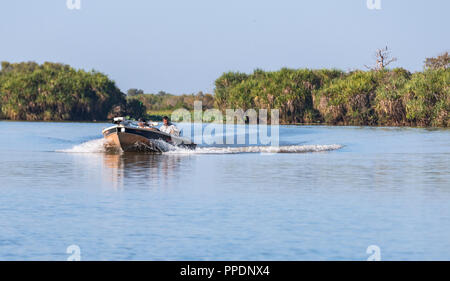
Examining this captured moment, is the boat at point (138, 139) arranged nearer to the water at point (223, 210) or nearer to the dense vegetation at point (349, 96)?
the water at point (223, 210)

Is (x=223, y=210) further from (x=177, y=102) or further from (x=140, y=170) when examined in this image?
(x=177, y=102)

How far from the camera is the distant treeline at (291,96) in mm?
69438

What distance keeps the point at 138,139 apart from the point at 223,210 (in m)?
19.2

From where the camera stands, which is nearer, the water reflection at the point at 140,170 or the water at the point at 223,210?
the water at the point at 223,210

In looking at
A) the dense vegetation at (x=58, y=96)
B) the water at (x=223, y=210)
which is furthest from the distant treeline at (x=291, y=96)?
the water at (x=223, y=210)

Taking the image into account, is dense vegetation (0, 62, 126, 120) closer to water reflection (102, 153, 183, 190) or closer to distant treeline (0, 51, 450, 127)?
distant treeline (0, 51, 450, 127)

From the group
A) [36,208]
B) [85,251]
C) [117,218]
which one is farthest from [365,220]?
[36,208]

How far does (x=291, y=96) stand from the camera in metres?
80.1

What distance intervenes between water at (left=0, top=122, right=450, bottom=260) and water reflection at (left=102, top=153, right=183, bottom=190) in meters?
0.05

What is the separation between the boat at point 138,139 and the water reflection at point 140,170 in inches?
26.9

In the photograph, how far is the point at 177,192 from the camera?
60.9 ft

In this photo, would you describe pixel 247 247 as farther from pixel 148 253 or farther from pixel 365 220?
pixel 365 220

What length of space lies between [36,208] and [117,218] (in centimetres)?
216

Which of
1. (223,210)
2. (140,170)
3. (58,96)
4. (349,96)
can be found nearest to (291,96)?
(349,96)
